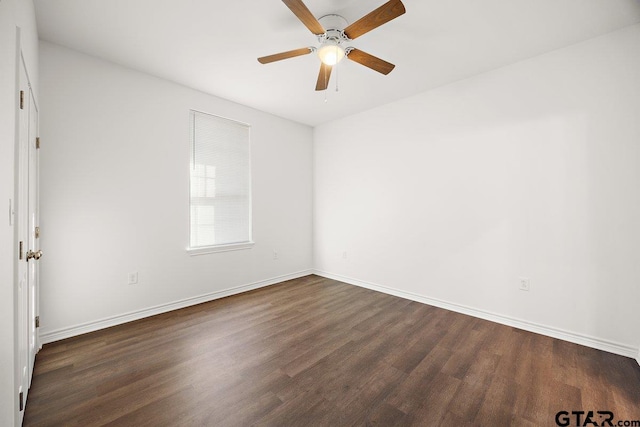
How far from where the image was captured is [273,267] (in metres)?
4.33

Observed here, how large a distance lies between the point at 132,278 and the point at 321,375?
92.2 inches

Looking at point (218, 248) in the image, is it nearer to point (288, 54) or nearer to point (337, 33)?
point (288, 54)

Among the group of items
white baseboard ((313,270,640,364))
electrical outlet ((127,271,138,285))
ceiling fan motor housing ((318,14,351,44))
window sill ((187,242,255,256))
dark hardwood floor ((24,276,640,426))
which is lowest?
dark hardwood floor ((24,276,640,426))

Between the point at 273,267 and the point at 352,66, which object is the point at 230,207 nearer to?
the point at 273,267

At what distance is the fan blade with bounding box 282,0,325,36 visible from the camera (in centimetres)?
163

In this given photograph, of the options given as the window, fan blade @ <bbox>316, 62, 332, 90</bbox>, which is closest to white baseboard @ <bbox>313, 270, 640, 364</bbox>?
the window

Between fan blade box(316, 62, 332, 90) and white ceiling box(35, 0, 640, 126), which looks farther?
fan blade box(316, 62, 332, 90)

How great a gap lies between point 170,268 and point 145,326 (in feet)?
2.24

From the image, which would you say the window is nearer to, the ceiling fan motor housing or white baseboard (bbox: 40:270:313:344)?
white baseboard (bbox: 40:270:313:344)

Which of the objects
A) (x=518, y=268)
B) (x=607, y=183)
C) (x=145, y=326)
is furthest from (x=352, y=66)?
(x=145, y=326)

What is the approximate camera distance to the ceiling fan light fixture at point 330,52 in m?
2.15

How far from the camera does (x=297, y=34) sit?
2336 mm

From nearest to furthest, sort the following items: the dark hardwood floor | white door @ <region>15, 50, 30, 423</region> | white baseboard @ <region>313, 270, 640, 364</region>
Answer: white door @ <region>15, 50, 30, 423</region> → the dark hardwood floor → white baseboard @ <region>313, 270, 640, 364</region>

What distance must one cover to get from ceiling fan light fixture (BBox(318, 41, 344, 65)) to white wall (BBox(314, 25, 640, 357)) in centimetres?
177
